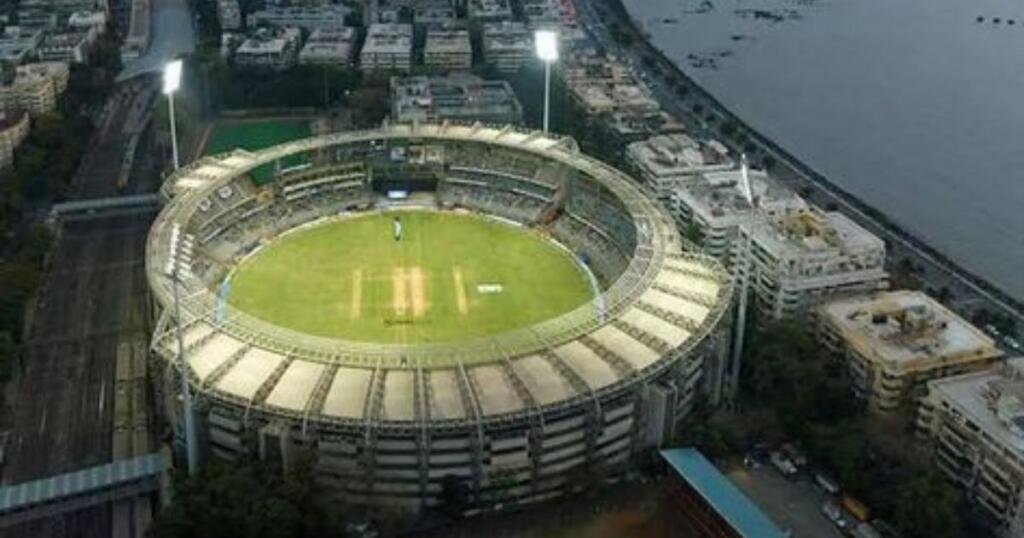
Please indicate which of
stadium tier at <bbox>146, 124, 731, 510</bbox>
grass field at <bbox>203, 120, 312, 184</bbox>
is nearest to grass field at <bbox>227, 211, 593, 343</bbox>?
stadium tier at <bbox>146, 124, 731, 510</bbox>

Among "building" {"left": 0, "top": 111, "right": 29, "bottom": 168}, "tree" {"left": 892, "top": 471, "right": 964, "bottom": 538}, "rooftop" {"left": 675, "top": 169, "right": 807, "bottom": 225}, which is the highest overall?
"rooftop" {"left": 675, "top": 169, "right": 807, "bottom": 225}

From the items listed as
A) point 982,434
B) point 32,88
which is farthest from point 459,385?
point 32,88

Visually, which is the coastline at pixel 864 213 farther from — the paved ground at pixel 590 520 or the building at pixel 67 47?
the building at pixel 67 47

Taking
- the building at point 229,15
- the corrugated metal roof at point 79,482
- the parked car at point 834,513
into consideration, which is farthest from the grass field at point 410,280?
the building at point 229,15

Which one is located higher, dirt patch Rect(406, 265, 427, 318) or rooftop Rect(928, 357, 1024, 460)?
rooftop Rect(928, 357, 1024, 460)

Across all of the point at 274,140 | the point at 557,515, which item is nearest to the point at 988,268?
the point at 557,515

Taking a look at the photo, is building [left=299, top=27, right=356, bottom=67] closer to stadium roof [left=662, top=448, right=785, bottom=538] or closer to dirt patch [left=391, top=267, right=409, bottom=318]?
dirt patch [left=391, top=267, right=409, bottom=318]

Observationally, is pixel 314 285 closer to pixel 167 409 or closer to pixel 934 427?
pixel 167 409
